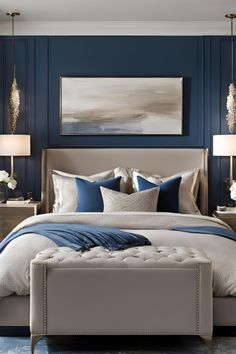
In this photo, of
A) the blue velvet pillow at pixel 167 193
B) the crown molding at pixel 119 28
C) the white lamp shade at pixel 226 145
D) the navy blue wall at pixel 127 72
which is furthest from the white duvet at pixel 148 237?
the crown molding at pixel 119 28

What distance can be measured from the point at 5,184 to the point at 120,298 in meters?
3.19

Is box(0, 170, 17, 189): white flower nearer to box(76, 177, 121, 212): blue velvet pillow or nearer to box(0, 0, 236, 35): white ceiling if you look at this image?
box(76, 177, 121, 212): blue velvet pillow

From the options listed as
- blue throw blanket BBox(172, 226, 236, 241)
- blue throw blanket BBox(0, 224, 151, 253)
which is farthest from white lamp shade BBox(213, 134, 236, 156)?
blue throw blanket BBox(0, 224, 151, 253)

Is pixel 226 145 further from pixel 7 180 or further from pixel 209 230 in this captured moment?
pixel 7 180

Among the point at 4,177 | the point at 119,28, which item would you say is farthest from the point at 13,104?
the point at 119,28

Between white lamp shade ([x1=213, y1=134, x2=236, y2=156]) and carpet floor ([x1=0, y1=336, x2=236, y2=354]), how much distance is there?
2.61 m

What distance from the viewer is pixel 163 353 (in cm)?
399

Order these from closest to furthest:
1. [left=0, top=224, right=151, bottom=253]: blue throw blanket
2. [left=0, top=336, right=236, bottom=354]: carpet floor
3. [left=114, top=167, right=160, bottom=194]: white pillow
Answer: [left=0, top=336, right=236, bottom=354]: carpet floor
[left=0, top=224, right=151, bottom=253]: blue throw blanket
[left=114, top=167, right=160, bottom=194]: white pillow

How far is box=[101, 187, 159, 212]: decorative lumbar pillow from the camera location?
5.91 meters

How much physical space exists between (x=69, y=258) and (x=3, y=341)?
0.81 m

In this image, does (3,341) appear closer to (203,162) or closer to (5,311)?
(5,311)

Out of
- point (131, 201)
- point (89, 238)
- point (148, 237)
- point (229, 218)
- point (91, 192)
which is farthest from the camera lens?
point (229, 218)

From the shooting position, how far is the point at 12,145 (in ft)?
21.5

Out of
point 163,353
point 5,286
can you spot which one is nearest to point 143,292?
point 163,353
